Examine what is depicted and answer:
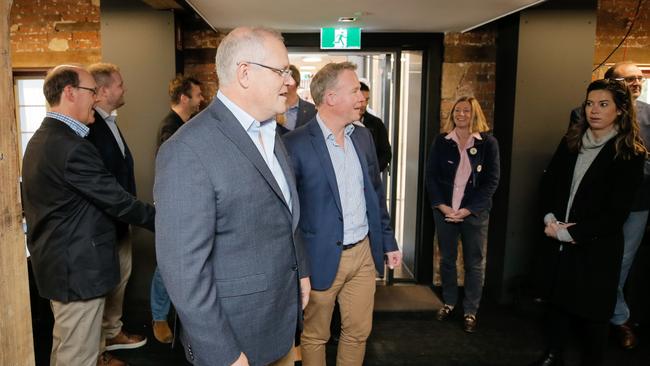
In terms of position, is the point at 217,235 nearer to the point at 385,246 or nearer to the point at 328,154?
the point at 328,154

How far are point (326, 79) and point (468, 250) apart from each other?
6.40 feet

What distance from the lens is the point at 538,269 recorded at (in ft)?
8.86

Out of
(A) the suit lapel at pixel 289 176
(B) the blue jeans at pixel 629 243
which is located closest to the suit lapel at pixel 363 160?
(A) the suit lapel at pixel 289 176

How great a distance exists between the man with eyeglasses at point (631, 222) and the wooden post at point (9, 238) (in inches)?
117

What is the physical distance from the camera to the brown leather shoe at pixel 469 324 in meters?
3.52

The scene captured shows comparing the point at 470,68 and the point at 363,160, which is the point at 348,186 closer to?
the point at 363,160

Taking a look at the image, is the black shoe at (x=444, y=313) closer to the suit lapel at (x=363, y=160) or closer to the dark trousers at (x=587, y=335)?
the dark trousers at (x=587, y=335)

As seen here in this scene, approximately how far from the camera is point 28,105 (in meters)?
4.57

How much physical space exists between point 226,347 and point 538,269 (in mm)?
2041

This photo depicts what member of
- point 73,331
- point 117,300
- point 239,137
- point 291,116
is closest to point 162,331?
point 117,300

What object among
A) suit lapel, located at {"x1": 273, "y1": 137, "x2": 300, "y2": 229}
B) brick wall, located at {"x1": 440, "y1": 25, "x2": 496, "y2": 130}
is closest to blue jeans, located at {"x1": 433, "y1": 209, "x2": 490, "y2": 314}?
brick wall, located at {"x1": 440, "y1": 25, "x2": 496, "y2": 130}

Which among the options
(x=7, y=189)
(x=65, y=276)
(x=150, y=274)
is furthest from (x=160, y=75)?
(x=7, y=189)

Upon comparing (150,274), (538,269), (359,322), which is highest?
(538,269)

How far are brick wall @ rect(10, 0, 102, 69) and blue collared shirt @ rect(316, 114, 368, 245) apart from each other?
2839mm
